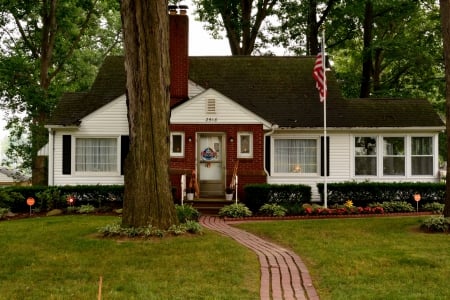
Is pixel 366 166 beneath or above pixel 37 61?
beneath

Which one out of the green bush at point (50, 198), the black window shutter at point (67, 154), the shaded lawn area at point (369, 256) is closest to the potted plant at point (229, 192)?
the shaded lawn area at point (369, 256)

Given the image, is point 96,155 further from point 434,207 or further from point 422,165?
point 422,165

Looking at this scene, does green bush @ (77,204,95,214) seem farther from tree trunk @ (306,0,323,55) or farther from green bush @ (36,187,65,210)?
tree trunk @ (306,0,323,55)

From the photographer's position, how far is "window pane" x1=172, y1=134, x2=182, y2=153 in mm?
17703

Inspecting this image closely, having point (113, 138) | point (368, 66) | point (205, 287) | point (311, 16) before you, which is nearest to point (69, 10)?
point (113, 138)

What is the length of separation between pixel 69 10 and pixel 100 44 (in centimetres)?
1300

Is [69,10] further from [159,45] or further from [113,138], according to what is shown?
[159,45]

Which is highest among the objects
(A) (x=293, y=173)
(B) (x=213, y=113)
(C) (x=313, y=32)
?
(C) (x=313, y=32)

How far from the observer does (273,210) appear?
1512cm

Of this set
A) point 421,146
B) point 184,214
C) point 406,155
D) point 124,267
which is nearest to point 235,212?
point 184,214

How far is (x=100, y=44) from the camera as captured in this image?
38.6m

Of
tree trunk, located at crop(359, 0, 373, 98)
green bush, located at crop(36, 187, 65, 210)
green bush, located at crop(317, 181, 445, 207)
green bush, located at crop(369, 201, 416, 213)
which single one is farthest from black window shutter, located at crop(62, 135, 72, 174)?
tree trunk, located at crop(359, 0, 373, 98)

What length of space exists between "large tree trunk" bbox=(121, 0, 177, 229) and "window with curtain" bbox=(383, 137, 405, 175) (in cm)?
1138

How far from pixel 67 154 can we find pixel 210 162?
528 cm
